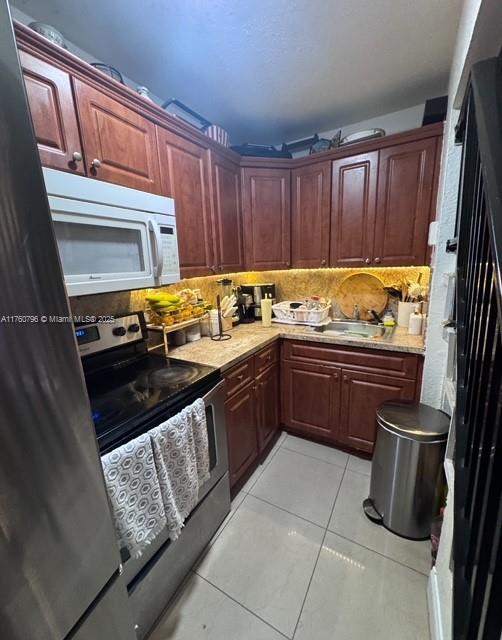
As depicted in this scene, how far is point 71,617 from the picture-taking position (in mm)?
612

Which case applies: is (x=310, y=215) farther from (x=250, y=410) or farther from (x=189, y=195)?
(x=250, y=410)

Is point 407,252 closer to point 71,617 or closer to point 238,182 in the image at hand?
point 238,182

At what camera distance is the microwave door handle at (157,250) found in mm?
1308

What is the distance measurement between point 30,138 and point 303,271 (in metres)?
2.26

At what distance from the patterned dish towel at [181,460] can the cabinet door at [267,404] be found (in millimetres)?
678

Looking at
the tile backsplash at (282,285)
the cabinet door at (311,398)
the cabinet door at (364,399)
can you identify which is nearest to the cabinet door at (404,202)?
the tile backsplash at (282,285)

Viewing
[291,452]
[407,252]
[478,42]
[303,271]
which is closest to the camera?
[478,42]

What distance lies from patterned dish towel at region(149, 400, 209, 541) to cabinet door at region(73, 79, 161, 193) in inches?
45.7

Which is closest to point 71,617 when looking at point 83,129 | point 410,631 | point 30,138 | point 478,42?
point 30,138

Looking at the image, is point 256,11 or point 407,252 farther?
point 407,252

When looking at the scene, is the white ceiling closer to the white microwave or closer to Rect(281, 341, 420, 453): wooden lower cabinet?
the white microwave

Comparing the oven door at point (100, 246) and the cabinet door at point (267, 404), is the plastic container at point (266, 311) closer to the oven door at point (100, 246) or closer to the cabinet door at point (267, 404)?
the cabinet door at point (267, 404)

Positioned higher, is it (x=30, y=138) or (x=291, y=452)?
(x=30, y=138)

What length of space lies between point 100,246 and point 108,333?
1.51 ft
